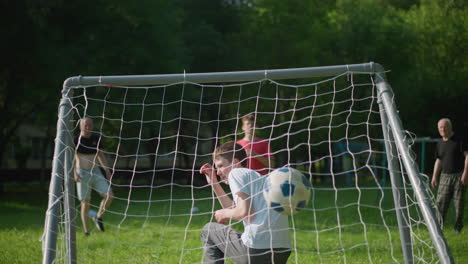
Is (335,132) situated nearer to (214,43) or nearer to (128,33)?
(214,43)

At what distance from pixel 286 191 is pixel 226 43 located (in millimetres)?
18509

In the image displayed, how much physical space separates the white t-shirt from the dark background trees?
1158 cm

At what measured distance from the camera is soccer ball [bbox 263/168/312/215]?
3.33 m

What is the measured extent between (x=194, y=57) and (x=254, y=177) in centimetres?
1641

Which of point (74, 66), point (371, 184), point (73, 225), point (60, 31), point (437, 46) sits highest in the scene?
point (437, 46)

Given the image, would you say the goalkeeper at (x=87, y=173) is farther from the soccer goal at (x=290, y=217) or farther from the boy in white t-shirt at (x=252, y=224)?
the boy in white t-shirt at (x=252, y=224)

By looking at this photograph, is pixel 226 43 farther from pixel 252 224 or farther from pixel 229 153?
pixel 252 224

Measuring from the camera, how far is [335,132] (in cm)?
1906

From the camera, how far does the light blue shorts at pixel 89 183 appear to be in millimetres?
6800

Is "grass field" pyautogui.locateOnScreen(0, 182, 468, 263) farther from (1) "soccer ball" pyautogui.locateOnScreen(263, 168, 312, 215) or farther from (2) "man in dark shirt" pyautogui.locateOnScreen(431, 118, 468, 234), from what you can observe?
(2) "man in dark shirt" pyautogui.locateOnScreen(431, 118, 468, 234)

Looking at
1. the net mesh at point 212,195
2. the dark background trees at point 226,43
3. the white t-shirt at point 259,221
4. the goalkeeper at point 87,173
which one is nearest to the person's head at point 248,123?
the net mesh at point 212,195

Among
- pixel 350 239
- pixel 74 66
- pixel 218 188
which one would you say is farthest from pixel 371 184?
pixel 218 188

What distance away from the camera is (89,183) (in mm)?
6855

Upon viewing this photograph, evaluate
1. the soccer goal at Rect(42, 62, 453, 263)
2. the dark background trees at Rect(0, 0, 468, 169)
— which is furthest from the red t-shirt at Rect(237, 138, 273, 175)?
the dark background trees at Rect(0, 0, 468, 169)
